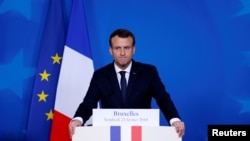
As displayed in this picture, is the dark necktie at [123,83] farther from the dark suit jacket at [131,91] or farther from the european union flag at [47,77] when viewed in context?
the european union flag at [47,77]

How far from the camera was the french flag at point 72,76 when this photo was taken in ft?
13.7

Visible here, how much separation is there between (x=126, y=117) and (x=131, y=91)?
0.54 metres

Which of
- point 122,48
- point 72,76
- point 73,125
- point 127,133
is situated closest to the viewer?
point 127,133

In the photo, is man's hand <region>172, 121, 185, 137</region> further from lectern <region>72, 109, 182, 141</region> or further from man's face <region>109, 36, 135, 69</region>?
man's face <region>109, 36, 135, 69</region>

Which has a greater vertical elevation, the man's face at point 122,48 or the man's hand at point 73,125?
the man's face at point 122,48

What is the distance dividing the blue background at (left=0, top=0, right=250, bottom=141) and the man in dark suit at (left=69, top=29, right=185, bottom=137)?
5.43ft

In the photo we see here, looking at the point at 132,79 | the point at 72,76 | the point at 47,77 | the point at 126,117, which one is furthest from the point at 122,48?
the point at 47,77

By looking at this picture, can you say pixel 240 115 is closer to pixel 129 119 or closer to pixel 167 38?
pixel 167 38

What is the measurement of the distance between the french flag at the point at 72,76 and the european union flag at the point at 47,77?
0.14m

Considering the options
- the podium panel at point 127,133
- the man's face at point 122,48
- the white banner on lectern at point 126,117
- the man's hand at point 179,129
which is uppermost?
the man's face at point 122,48

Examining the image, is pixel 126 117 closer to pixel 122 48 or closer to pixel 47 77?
pixel 122 48

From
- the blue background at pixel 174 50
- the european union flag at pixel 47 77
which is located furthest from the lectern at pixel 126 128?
the blue background at pixel 174 50

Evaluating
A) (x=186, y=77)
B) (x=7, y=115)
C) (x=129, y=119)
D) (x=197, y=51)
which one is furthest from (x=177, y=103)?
(x=129, y=119)

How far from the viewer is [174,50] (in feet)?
14.8
